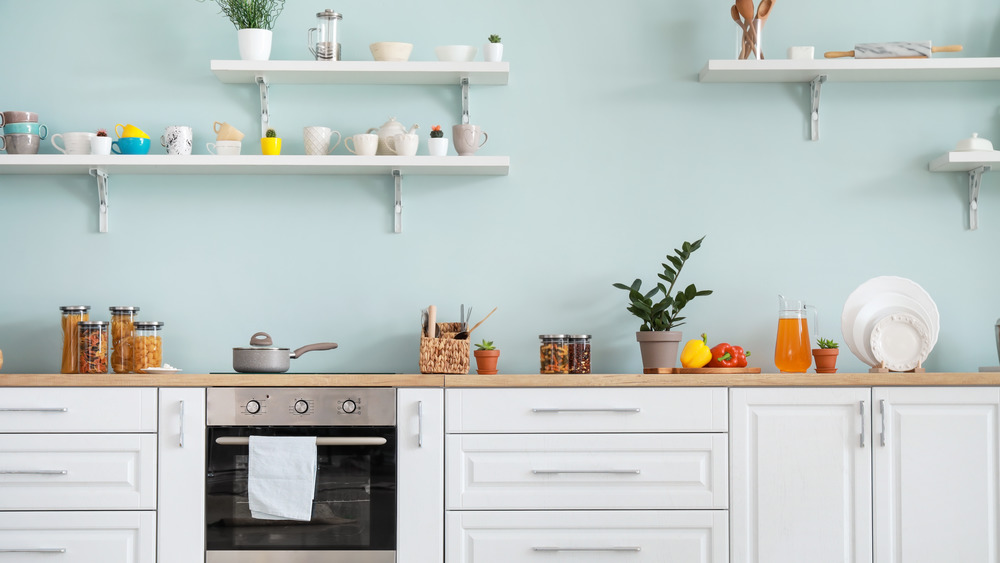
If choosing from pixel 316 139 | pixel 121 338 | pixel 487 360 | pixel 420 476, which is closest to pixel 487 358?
pixel 487 360

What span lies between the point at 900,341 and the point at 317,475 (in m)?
1.79

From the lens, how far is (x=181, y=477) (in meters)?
2.34

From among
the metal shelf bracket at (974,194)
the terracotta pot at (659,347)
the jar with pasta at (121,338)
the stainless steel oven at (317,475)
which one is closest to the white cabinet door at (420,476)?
the stainless steel oven at (317,475)

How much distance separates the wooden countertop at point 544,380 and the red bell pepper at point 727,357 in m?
0.20

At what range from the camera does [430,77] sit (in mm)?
2807

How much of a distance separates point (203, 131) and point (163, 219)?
33 cm

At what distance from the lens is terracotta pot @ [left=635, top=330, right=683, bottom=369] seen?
2.58 metres

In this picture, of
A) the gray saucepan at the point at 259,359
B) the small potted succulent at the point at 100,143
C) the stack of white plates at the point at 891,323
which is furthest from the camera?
the small potted succulent at the point at 100,143

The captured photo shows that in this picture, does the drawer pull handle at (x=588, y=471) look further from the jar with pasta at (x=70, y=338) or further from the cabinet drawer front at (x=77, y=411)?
the jar with pasta at (x=70, y=338)

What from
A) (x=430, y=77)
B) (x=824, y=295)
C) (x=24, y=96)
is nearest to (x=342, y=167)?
(x=430, y=77)

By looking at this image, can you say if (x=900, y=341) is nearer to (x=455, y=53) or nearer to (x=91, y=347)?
(x=455, y=53)

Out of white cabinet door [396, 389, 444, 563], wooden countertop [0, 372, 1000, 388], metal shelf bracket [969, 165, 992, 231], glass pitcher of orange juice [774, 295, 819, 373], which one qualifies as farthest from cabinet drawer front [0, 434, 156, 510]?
metal shelf bracket [969, 165, 992, 231]

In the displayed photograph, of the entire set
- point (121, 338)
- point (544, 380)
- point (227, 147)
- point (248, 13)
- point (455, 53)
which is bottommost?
point (544, 380)

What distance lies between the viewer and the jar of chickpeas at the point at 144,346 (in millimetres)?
2584
